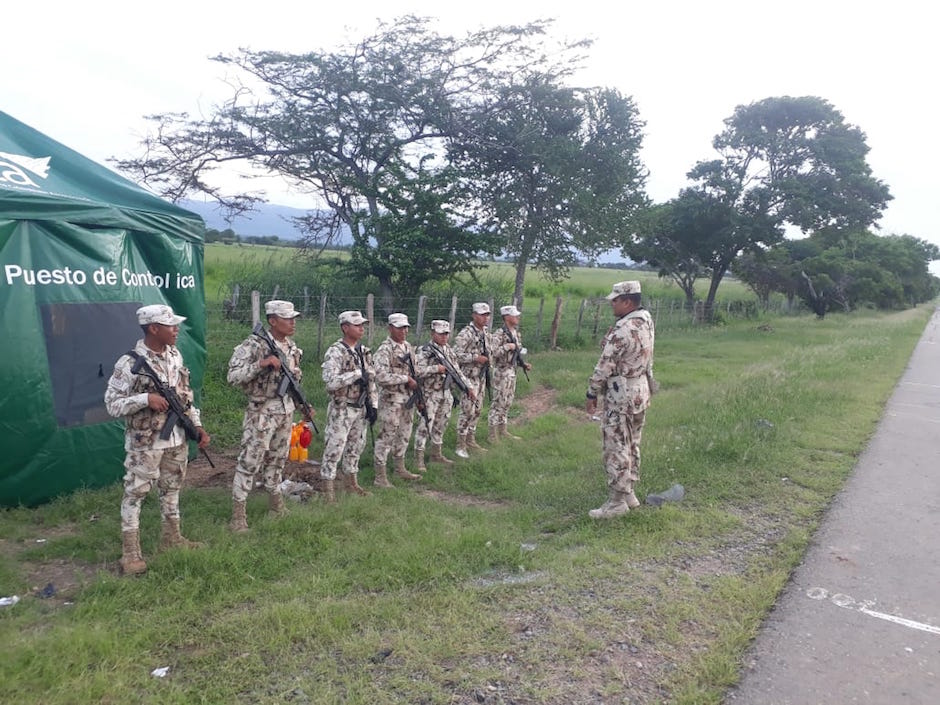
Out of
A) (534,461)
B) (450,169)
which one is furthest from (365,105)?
(534,461)

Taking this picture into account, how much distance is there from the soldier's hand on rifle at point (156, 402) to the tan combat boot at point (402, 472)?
2792 millimetres

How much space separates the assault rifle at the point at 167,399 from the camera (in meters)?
4.16

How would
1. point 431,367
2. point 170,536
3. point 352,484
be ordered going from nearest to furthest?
1. point 170,536
2. point 352,484
3. point 431,367

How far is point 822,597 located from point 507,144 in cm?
1226

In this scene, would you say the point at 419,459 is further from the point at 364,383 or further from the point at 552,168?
the point at 552,168

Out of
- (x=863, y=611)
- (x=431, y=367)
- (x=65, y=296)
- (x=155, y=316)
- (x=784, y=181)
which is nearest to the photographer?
(x=863, y=611)

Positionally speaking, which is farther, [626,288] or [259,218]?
[259,218]

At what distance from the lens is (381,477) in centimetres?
624

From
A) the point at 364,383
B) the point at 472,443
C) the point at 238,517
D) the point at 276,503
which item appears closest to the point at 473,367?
the point at 472,443

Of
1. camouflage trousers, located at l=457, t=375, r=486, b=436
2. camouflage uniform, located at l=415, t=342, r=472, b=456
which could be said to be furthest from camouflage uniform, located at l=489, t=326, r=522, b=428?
camouflage uniform, located at l=415, t=342, r=472, b=456

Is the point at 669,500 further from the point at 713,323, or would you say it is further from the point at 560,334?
the point at 713,323

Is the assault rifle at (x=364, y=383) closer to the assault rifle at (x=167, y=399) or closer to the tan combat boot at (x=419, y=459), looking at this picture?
the tan combat boot at (x=419, y=459)

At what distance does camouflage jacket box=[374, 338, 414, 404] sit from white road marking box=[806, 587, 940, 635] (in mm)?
3724

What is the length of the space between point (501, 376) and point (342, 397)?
275cm
